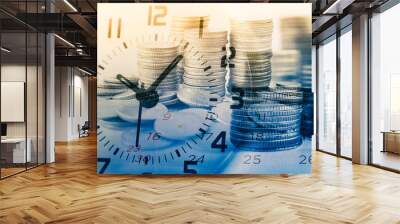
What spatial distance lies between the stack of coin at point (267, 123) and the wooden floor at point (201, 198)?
2.05ft

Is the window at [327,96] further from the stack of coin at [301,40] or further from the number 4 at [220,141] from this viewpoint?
the number 4 at [220,141]

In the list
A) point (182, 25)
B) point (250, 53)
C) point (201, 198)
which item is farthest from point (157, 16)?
point (201, 198)

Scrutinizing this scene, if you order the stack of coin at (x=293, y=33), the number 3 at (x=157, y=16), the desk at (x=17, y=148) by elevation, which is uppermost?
the number 3 at (x=157, y=16)

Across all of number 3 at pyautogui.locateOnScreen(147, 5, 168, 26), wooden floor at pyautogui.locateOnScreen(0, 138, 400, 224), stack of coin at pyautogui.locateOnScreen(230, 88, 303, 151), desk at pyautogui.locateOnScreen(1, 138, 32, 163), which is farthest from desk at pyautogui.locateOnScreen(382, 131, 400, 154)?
desk at pyautogui.locateOnScreen(1, 138, 32, 163)

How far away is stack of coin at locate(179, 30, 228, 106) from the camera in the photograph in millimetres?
6488

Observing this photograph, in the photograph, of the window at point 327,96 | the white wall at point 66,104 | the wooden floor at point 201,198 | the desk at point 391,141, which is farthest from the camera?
the white wall at point 66,104

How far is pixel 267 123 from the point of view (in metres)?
6.54

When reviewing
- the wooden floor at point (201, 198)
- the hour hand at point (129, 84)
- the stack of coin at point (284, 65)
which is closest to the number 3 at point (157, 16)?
the hour hand at point (129, 84)

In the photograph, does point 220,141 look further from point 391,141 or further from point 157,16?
point 391,141

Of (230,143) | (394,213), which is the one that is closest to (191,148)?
(230,143)

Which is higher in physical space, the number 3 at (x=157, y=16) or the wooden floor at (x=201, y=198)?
the number 3 at (x=157, y=16)

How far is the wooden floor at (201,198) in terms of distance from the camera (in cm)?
402

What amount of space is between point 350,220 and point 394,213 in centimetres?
67

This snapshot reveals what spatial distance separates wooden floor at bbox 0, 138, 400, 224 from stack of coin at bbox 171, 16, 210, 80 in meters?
2.22
